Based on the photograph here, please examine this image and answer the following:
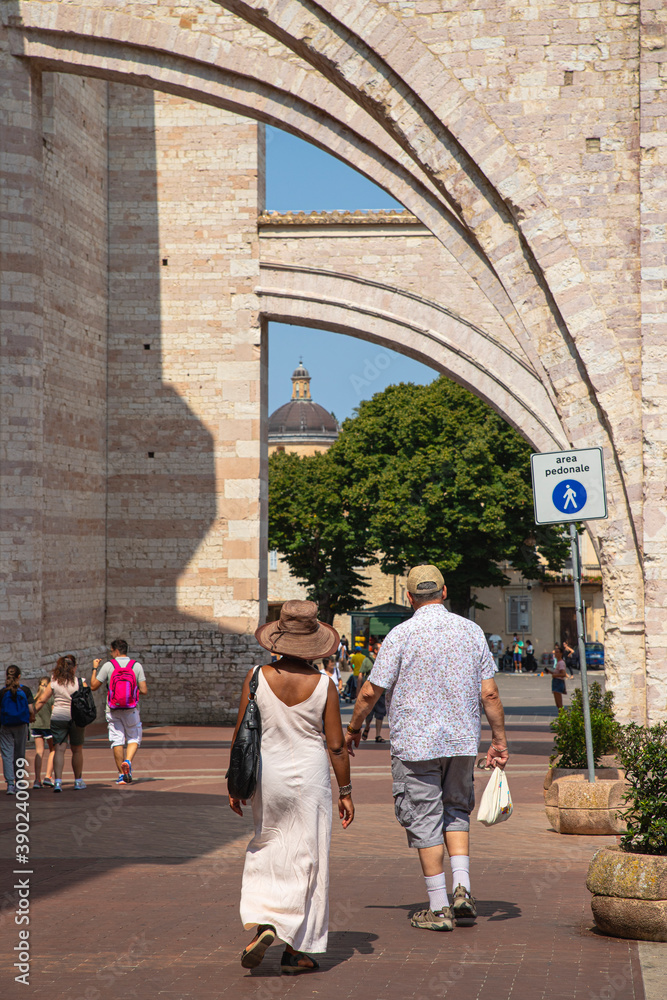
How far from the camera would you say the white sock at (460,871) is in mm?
5504

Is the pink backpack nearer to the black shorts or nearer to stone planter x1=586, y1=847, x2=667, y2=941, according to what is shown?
the black shorts

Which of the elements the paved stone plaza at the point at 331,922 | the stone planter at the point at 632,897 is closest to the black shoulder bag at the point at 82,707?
the paved stone plaza at the point at 331,922

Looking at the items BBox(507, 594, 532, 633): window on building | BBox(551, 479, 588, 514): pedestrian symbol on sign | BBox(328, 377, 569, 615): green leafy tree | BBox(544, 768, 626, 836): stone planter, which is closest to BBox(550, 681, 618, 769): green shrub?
BBox(544, 768, 626, 836): stone planter

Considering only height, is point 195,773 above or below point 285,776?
below

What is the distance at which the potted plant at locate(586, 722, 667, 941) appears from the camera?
5.16 meters

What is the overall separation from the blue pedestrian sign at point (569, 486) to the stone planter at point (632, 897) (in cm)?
286

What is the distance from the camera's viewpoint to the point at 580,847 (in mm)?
7836

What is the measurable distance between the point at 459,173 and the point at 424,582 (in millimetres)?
4549

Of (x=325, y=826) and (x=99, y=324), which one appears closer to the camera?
(x=325, y=826)

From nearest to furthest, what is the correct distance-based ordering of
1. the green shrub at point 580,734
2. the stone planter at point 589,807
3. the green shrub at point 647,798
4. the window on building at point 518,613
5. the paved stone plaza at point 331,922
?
the paved stone plaza at point 331,922 < the green shrub at point 647,798 < the stone planter at point 589,807 < the green shrub at point 580,734 < the window on building at point 518,613

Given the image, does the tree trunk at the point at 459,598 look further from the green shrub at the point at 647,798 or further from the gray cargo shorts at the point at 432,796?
the gray cargo shorts at the point at 432,796

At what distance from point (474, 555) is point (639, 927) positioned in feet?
106

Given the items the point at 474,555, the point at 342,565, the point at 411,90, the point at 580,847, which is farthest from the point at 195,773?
the point at 342,565

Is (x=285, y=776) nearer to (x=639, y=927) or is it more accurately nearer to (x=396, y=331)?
(x=639, y=927)
